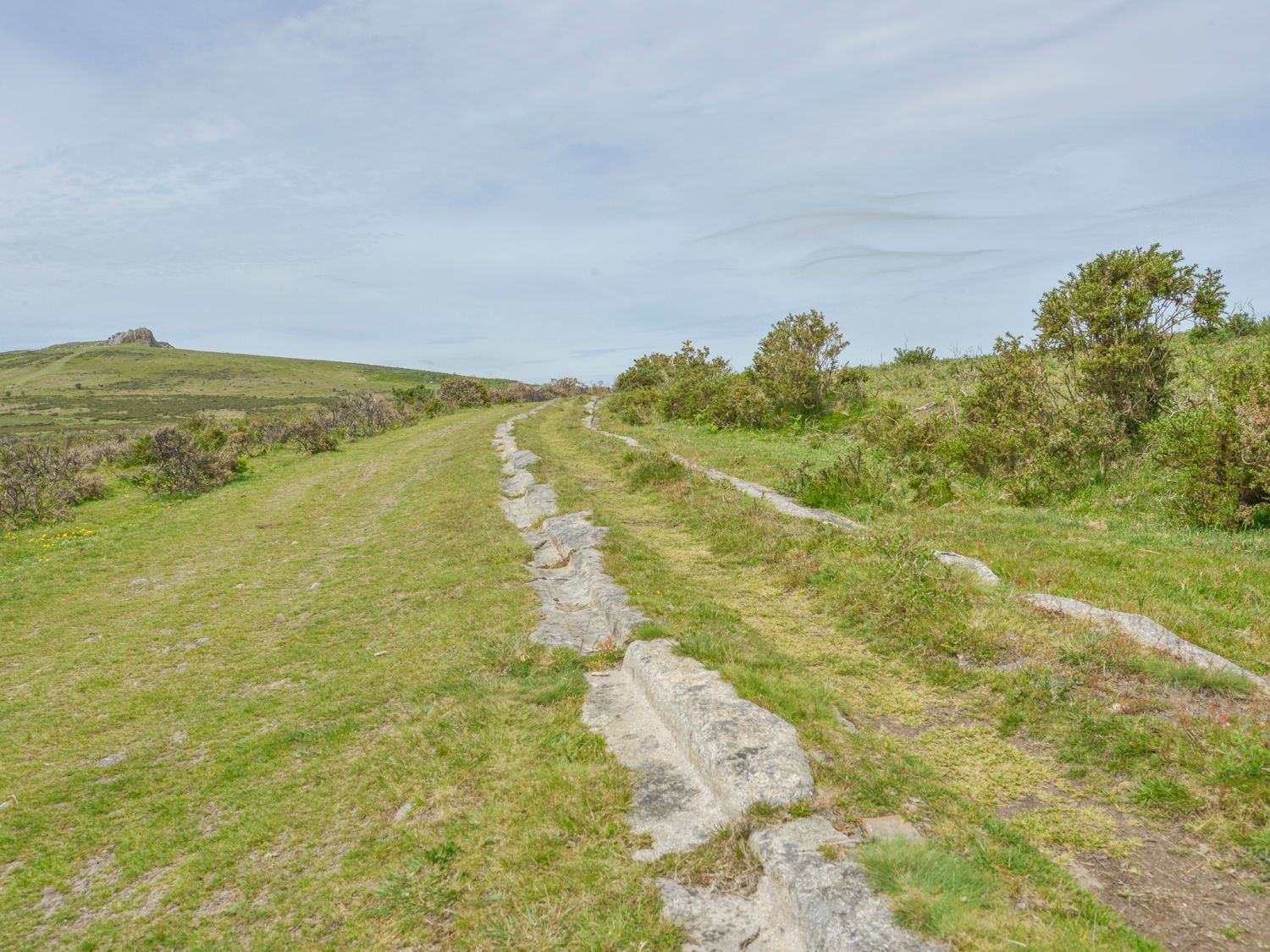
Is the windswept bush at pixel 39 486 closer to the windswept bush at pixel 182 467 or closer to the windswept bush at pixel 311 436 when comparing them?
the windswept bush at pixel 182 467

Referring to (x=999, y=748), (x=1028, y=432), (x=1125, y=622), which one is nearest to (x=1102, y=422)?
(x=1028, y=432)

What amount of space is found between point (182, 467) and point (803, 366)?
2516 centimetres

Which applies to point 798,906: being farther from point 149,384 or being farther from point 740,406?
point 149,384

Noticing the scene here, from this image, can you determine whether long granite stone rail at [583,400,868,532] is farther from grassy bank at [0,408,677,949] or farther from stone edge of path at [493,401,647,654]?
grassy bank at [0,408,677,949]

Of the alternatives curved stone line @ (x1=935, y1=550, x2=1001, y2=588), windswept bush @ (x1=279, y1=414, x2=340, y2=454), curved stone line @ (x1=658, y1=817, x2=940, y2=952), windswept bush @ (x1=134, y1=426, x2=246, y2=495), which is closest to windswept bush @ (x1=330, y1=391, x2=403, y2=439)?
windswept bush @ (x1=279, y1=414, x2=340, y2=454)

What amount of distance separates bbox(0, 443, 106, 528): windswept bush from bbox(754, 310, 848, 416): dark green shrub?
86.2ft

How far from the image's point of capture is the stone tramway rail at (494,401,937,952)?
3799 mm

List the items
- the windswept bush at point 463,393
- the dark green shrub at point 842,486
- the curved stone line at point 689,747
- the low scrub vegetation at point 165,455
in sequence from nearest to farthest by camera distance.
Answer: the curved stone line at point 689,747 < the dark green shrub at point 842,486 < the low scrub vegetation at point 165,455 < the windswept bush at point 463,393

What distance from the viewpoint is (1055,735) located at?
226 inches

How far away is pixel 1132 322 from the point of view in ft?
47.3

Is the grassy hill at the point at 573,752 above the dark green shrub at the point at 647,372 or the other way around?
the other way around

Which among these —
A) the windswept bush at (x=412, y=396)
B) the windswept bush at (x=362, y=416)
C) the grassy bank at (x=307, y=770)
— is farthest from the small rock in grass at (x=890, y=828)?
the windswept bush at (x=412, y=396)

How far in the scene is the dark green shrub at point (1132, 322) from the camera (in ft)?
45.6

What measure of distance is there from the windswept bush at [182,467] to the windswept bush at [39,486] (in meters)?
1.90
